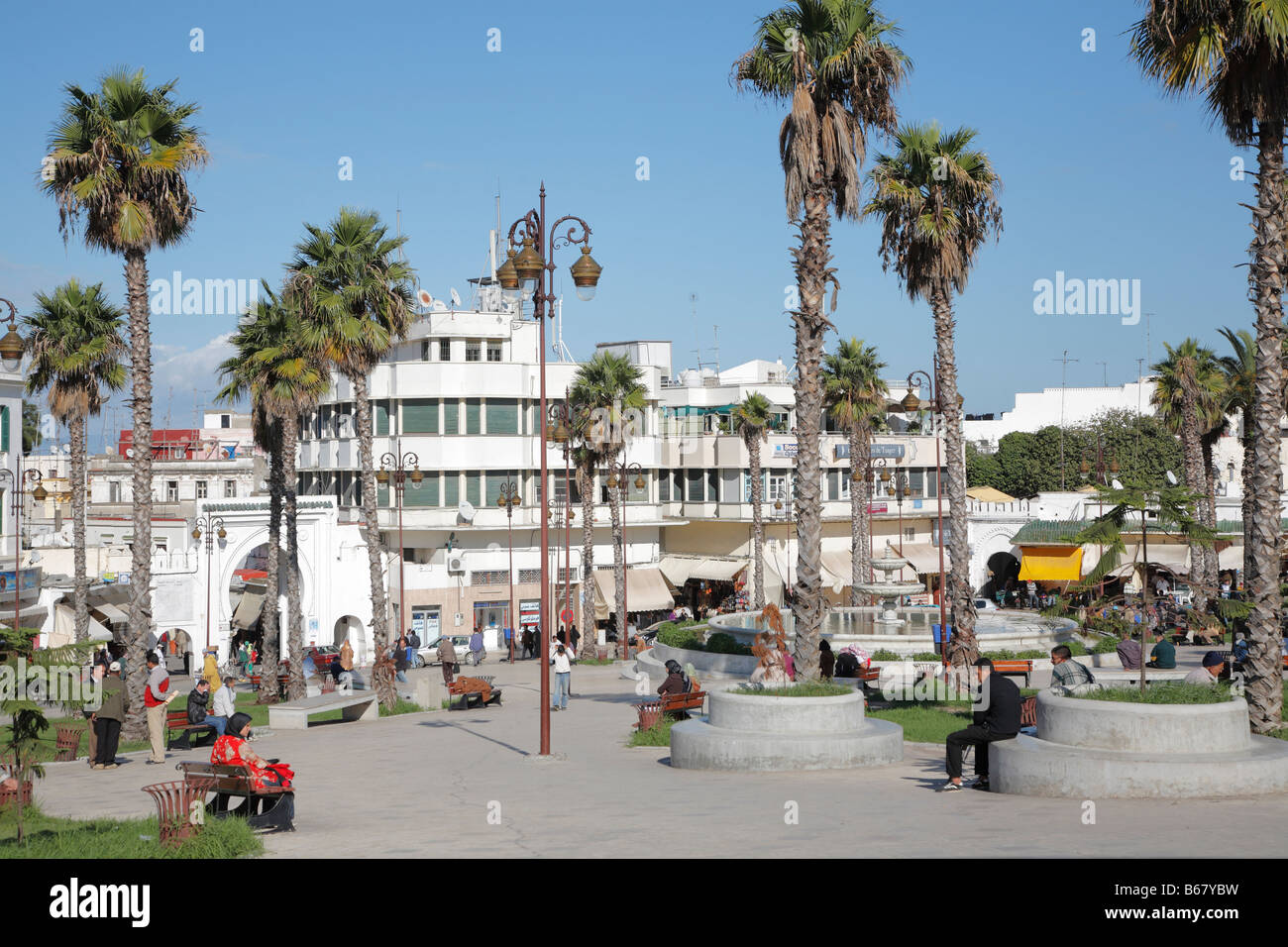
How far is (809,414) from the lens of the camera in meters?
20.2

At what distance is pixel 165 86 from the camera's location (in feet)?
75.4

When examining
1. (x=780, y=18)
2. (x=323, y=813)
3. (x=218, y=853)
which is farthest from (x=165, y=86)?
(x=218, y=853)

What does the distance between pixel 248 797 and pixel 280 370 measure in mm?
19690

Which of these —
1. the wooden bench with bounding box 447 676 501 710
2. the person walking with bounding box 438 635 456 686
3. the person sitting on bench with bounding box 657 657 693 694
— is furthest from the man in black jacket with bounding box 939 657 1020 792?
the person walking with bounding box 438 635 456 686

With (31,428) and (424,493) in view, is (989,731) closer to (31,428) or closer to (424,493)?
(424,493)

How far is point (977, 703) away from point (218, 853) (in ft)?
27.9

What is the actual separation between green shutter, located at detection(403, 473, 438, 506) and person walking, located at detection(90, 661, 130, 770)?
34837mm

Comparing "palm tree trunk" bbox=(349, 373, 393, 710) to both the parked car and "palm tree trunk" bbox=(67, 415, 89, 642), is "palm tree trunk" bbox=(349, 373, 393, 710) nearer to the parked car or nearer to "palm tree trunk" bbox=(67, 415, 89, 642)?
"palm tree trunk" bbox=(67, 415, 89, 642)

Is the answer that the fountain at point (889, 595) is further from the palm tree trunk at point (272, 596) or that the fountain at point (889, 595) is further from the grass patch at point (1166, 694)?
the grass patch at point (1166, 694)

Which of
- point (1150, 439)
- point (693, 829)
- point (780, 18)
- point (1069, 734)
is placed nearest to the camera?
point (693, 829)

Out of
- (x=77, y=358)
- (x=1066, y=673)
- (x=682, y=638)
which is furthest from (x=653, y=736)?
(x=77, y=358)

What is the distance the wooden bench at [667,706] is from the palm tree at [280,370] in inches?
509

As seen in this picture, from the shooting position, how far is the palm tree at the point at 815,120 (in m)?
20.2
